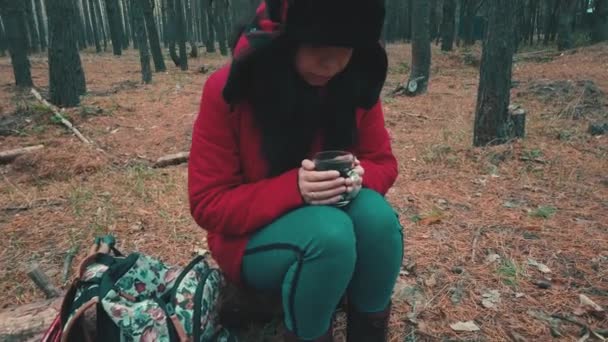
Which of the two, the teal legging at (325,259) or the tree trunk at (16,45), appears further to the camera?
the tree trunk at (16,45)

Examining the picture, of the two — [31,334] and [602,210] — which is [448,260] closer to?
[602,210]

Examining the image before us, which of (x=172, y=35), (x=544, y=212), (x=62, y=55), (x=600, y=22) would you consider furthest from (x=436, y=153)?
(x=172, y=35)

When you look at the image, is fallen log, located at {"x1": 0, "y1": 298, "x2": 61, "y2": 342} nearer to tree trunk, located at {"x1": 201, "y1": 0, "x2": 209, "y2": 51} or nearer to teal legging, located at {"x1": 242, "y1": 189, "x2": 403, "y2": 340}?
teal legging, located at {"x1": 242, "y1": 189, "x2": 403, "y2": 340}

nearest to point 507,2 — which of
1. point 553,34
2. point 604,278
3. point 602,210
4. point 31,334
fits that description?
point 602,210

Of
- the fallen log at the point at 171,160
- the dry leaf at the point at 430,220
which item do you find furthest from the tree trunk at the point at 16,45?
the dry leaf at the point at 430,220

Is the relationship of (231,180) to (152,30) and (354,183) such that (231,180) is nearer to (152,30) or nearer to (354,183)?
(354,183)

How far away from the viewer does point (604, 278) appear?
2.40m

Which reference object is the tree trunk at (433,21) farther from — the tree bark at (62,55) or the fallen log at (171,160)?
the fallen log at (171,160)

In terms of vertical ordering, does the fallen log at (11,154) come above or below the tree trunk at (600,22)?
below

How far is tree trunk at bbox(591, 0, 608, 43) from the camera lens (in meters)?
12.7

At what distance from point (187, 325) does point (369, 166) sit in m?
0.89

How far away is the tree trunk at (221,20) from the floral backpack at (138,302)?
1970 cm

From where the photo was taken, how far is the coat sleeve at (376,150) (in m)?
1.77

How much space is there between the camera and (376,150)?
1820mm
